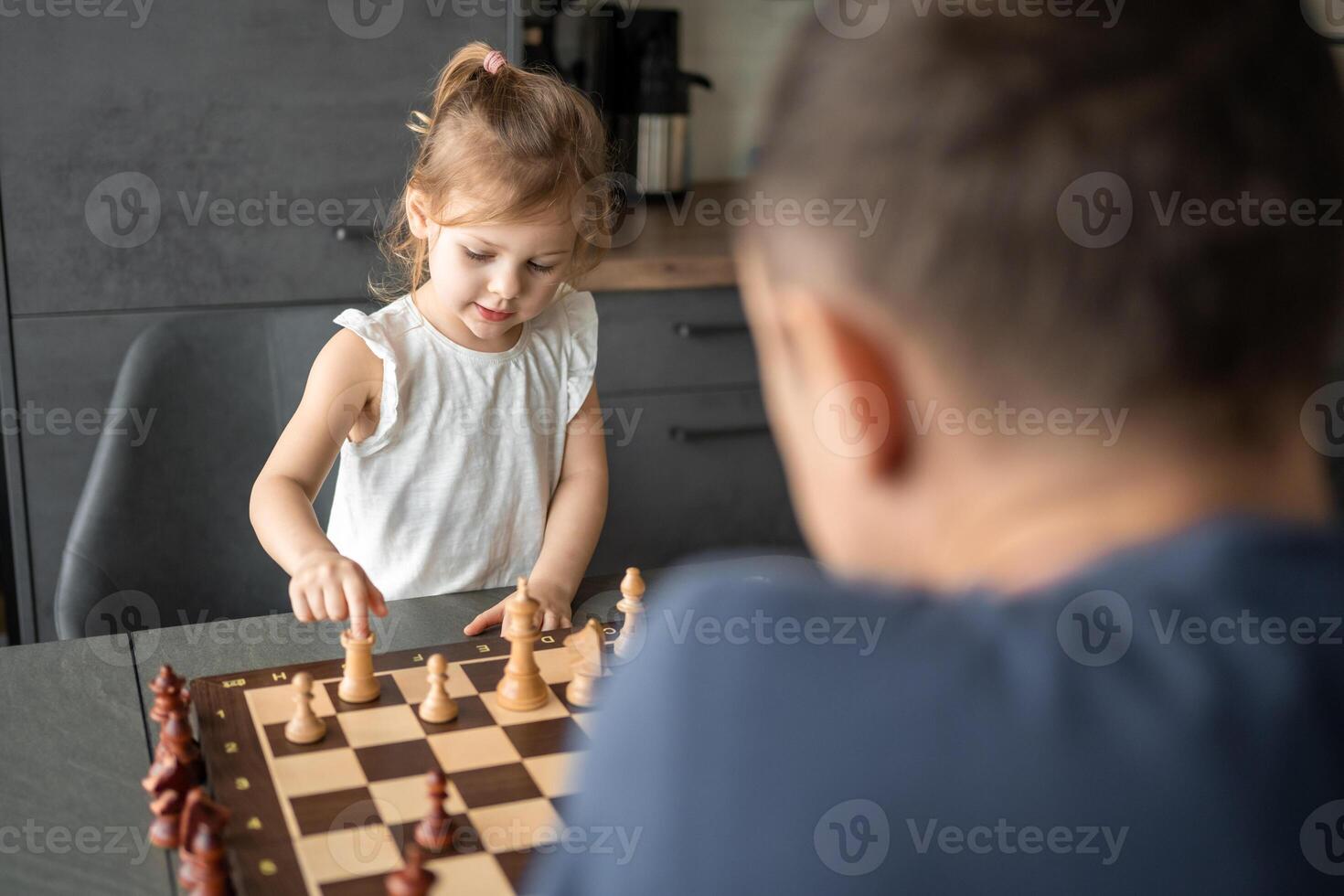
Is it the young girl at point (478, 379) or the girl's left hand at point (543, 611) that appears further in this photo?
the young girl at point (478, 379)

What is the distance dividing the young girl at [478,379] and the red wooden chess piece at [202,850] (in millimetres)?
585

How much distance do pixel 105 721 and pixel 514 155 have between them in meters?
0.81

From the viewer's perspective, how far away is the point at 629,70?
9.57ft

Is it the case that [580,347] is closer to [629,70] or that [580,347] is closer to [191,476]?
[191,476]

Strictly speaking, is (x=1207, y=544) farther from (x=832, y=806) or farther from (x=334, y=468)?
(x=334, y=468)

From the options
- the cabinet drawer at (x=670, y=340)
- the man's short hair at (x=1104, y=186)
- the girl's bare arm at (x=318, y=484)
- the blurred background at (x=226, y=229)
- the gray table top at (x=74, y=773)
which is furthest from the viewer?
the cabinet drawer at (x=670, y=340)

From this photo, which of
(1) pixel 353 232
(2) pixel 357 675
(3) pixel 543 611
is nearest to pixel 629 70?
(1) pixel 353 232

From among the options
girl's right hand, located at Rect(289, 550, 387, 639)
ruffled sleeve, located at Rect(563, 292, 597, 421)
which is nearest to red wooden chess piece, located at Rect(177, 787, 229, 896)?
girl's right hand, located at Rect(289, 550, 387, 639)

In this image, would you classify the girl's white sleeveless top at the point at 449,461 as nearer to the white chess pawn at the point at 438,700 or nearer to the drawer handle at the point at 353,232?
the white chess pawn at the point at 438,700

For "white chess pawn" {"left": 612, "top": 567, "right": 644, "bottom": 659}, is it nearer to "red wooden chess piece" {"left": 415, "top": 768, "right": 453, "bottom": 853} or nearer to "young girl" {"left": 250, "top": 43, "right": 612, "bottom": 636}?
"young girl" {"left": 250, "top": 43, "right": 612, "bottom": 636}

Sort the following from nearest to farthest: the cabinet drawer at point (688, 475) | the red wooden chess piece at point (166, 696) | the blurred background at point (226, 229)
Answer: the red wooden chess piece at point (166, 696) < the blurred background at point (226, 229) < the cabinet drawer at point (688, 475)

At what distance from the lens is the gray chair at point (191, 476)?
1.55 meters

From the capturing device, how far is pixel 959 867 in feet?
1.58

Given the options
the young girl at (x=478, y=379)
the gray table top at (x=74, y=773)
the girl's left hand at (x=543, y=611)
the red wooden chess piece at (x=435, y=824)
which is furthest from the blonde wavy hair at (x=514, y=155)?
the red wooden chess piece at (x=435, y=824)
